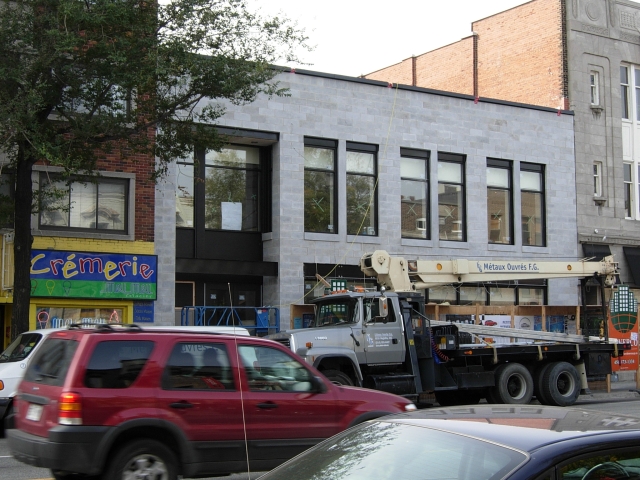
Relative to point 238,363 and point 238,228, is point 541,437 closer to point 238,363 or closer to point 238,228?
point 238,363

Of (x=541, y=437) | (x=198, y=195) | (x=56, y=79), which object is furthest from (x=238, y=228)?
(x=541, y=437)

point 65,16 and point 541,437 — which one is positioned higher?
point 65,16

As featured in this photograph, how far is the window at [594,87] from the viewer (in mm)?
30031

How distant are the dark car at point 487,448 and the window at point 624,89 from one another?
29086 millimetres

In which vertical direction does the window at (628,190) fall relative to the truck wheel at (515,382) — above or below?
above

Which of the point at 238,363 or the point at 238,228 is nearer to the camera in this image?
the point at 238,363

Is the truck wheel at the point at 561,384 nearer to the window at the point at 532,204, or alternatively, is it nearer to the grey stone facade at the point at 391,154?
the grey stone facade at the point at 391,154

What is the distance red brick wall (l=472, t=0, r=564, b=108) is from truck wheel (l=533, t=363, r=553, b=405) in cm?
1326

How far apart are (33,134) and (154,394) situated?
9.01m

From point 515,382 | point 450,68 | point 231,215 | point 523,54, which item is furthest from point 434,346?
point 450,68

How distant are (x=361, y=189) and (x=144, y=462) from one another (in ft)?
58.2

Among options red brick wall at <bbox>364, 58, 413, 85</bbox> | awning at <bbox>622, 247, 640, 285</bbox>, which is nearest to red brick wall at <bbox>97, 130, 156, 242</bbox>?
awning at <bbox>622, 247, 640, 285</bbox>

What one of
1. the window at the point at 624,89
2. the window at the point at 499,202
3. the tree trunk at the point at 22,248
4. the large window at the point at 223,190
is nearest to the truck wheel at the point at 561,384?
the window at the point at 499,202

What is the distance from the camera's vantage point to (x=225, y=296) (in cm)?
2381
